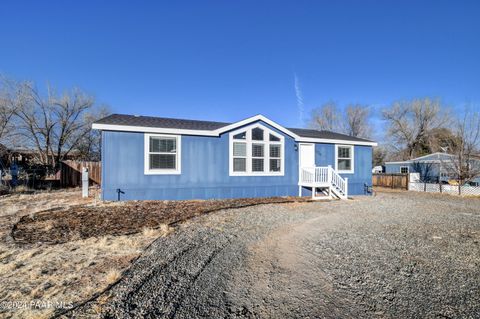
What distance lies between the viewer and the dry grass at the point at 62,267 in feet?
8.71

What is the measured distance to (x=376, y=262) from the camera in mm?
3930

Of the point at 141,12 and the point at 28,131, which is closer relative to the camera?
the point at 141,12

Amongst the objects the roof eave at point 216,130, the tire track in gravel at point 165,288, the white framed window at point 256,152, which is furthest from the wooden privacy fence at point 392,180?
the tire track in gravel at point 165,288

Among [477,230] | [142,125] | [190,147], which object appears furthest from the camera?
[190,147]

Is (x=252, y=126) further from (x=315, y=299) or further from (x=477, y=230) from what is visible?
(x=315, y=299)

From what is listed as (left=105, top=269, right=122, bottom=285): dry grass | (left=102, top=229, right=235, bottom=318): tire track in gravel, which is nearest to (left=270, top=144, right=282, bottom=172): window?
(left=102, top=229, right=235, bottom=318): tire track in gravel

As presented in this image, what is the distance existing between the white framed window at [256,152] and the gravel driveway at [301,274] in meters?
5.06

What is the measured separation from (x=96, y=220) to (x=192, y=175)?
4515mm

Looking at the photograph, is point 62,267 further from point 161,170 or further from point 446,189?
point 446,189

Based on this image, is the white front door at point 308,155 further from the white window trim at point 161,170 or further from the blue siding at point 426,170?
the blue siding at point 426,170

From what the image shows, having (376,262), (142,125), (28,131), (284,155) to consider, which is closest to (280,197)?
(284,155)

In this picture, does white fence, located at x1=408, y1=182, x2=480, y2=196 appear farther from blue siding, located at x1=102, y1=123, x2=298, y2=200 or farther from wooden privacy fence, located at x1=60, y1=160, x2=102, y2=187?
wooden privacy fence, located at x1=60, y1=160, x2=102, y2=187

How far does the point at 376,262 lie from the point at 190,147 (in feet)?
26.2

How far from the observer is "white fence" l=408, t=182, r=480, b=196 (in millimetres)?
15217
